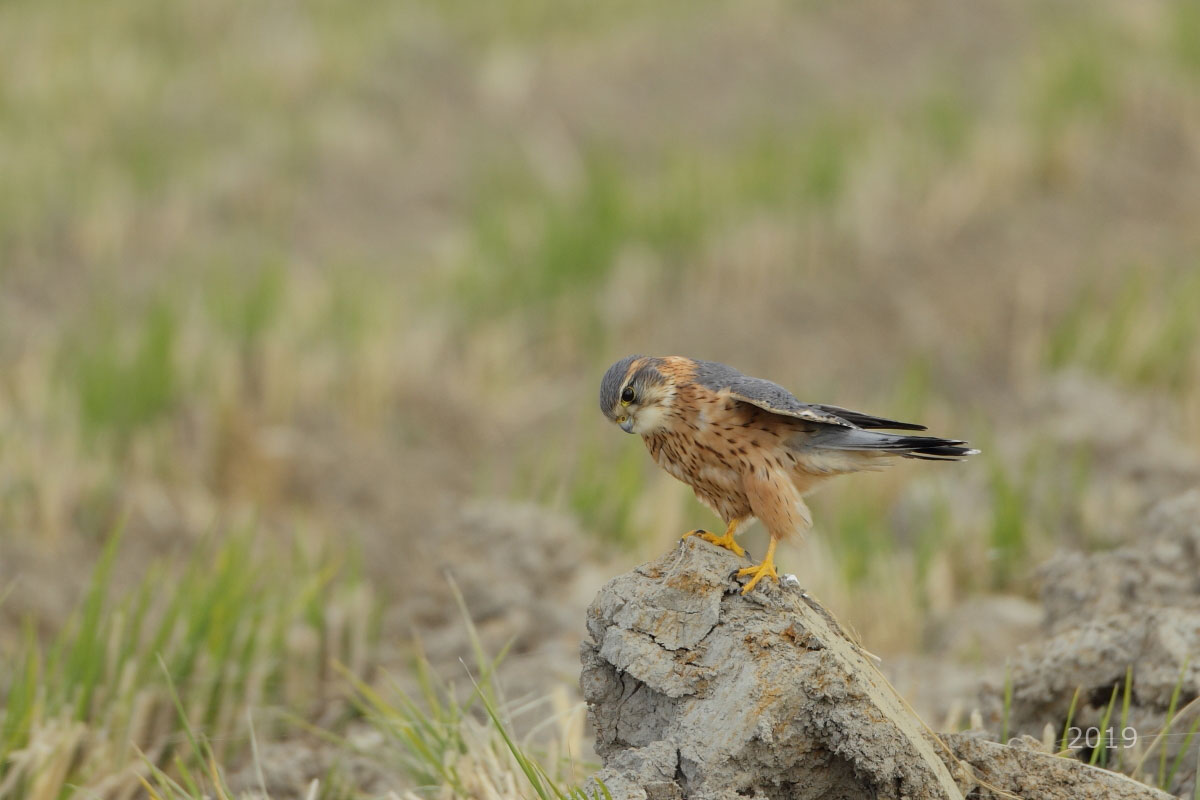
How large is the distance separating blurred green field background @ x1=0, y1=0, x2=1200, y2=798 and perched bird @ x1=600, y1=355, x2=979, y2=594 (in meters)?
0.82

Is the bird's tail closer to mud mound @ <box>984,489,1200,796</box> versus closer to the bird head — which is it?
the bird head

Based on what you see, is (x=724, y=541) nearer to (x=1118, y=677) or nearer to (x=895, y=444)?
(x=895, y=444)

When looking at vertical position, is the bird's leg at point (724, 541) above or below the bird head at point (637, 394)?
below

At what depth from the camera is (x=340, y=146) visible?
408 inches

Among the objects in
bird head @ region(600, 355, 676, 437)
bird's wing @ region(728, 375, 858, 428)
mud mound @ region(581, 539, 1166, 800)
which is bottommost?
mud mound @ region(581, 539, 1166, 800)

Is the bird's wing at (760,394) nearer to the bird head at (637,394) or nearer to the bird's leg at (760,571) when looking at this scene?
the bird head at (637,394)

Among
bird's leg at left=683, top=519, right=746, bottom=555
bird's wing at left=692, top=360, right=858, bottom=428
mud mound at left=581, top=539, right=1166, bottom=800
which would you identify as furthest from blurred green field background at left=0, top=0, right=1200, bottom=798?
bird's wing at left=692, top=360, right=858, bottom=428

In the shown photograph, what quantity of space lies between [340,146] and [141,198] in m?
1.85

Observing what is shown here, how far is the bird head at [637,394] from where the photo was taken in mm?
2656

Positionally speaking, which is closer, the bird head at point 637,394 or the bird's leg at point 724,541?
the bird head at point 637,394

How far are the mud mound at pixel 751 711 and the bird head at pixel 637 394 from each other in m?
0.29

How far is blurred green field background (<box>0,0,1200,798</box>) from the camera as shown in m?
4.32

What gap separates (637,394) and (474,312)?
4.81m

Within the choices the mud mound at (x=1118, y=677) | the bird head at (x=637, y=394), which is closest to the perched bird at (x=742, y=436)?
the bird head at (x=637, y=394)
